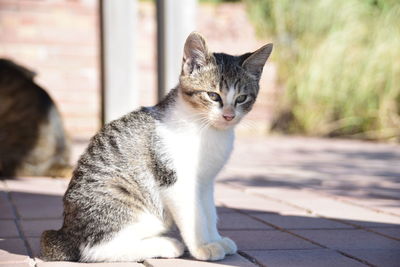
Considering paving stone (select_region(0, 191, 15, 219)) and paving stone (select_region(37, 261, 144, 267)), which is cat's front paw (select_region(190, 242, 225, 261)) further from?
paving stone (select_region(0, 191, 15, 219))

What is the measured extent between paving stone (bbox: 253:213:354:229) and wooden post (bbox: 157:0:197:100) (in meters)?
1.78

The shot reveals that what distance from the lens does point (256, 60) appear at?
3.01 m

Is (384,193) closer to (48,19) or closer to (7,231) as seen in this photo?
(7,231)

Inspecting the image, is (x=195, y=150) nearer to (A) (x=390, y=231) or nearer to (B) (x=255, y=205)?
(A) (x=390, y=231)

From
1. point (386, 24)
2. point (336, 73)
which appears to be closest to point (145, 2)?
point (336, 73)

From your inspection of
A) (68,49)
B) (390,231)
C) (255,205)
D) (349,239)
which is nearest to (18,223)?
(255,205)

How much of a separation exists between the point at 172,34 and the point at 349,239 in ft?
8.47

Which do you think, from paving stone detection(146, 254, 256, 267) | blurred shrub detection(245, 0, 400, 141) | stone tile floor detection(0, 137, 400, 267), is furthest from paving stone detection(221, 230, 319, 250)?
blurred shrub detection(245, 0, 400, 141)

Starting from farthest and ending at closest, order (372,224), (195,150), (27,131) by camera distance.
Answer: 1. (27,131)
2. (372,224)
3. (195,150)

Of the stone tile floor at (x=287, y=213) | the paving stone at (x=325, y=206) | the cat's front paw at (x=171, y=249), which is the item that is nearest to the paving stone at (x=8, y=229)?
the stone tile floor at (x=287, y=213)

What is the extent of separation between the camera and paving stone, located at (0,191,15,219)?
340cm

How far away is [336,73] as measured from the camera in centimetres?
938

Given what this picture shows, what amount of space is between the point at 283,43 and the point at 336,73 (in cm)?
102

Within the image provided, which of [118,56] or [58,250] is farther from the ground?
[118,56]
